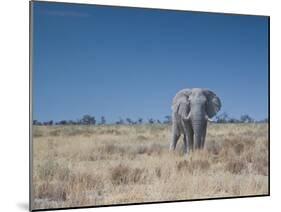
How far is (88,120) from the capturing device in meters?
5.67

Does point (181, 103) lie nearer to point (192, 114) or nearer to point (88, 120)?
point (192, 114)

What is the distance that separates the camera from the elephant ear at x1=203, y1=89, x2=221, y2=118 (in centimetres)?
607

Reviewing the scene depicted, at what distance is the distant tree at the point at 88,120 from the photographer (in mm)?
5656

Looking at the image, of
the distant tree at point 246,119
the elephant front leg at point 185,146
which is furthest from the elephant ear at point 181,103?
the distant tree at point 246,119

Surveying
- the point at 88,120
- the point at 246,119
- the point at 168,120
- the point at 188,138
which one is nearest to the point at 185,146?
the point at 188,138

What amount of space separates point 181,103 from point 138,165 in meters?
0.73

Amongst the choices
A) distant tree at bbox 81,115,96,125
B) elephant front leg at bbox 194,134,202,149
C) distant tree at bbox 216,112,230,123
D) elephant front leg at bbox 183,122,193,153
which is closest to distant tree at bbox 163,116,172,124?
elephant front leg at bbox 183,122,193,153

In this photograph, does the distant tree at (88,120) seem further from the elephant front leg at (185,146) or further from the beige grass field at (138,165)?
the elephant front leg at (185,146)

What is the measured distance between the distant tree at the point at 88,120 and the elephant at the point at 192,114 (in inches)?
31.4

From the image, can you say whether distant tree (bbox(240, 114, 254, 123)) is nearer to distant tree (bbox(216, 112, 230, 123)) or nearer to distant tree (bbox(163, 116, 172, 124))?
distant tree (bbox(216, 112, 230, 123))

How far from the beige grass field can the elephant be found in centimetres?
7
